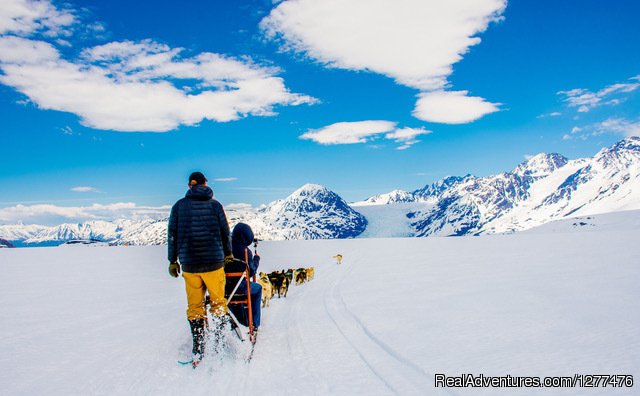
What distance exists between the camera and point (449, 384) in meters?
4.71

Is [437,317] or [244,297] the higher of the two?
[244,297]

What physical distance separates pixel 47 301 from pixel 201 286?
30.2 ft

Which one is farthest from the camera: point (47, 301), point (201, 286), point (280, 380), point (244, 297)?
point (47, 301)

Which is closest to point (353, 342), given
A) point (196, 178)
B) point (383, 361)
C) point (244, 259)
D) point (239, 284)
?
point (383, 361)

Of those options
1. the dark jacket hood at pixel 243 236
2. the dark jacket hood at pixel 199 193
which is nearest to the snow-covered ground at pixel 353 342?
the dark jacket hood at pixel 243 236

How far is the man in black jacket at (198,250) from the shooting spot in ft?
19.7

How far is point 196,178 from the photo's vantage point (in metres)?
6.25

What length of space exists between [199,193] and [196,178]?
0.29m

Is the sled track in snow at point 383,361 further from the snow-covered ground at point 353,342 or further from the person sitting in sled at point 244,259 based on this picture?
the person sitting in sled at point 244,259

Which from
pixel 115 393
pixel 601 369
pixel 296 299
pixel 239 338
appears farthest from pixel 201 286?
pixel 296 299

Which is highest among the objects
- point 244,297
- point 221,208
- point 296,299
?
point 221,208

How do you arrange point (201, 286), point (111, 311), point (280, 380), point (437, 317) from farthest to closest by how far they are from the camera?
point (111, 311) → point (437, 317) → point (201, 286) → point (280, 380)

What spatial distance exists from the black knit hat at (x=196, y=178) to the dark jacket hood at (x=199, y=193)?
0.07 m

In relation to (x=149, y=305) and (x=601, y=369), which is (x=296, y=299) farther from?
(x=601, y=369)
